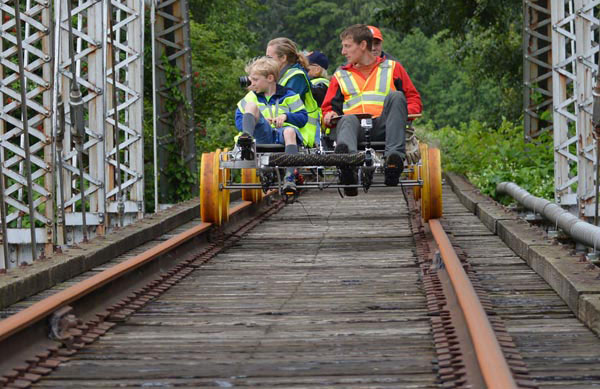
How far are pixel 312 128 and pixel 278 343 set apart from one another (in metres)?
5.12

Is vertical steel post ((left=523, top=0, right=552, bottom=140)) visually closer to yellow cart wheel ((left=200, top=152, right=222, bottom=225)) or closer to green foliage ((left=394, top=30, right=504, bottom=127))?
yellow cart wheel ((left=200, top=152, right=222, bottom=225))

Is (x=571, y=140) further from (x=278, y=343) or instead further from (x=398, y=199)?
(x=278, y=343)

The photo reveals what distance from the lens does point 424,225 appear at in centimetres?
977

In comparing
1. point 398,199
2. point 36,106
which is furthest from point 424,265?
point 398,199

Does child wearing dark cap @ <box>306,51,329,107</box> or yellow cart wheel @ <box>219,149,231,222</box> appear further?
child wearing dark cap @ <box>306,51,329,107</box>

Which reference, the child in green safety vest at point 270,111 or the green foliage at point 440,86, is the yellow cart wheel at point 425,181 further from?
the green foliage at point 440,86

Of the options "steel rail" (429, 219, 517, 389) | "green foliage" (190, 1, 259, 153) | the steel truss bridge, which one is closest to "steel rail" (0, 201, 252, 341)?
"steel rail" (429, 219, 517, 389)

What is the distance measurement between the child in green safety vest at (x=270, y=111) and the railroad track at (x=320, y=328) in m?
1.15

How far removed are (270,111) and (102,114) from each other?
8.75ft

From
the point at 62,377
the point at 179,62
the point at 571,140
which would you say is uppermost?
the point at 179,62

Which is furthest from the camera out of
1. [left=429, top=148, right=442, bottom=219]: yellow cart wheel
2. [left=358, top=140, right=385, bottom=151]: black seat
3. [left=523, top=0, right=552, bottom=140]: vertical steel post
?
[left=523, top=0, right=552, bottom=140]: vertical steel post

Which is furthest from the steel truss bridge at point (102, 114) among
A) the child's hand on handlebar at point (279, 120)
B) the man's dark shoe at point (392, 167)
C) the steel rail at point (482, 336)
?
the steel rail at point (482, 336)

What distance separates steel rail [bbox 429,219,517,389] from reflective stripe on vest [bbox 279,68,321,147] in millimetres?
3357

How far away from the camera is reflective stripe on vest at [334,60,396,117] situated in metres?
9.26
